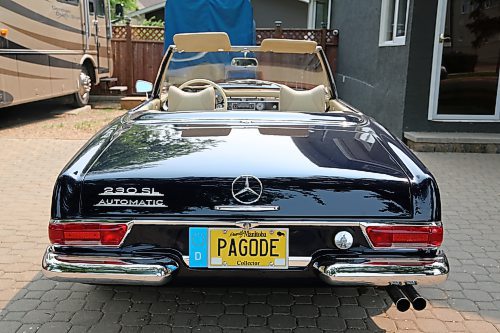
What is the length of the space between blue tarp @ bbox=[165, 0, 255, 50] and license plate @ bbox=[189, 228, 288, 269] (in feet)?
27.8

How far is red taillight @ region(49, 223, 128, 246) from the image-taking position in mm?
2242

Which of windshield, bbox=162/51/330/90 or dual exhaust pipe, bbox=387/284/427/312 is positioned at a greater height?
windshield, bbox=162/51/330/90

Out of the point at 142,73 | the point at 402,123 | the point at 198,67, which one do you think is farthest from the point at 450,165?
the point at 142,73

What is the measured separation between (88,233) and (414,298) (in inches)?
57.7

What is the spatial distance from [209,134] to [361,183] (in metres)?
0.93

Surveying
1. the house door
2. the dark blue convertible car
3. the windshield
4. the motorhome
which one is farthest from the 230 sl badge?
the motorhome

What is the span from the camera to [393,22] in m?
8.83

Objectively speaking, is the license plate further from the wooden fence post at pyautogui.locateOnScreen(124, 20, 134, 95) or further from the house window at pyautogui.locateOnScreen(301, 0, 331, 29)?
the house window at pyautogui.locateOnScreen(301, 0, 331, 29)

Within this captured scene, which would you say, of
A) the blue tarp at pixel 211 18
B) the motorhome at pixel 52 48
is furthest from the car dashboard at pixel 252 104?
the blue tarp at pixel 211 18

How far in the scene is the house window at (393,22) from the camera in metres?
8.01

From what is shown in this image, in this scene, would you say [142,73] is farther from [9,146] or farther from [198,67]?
[198,67]

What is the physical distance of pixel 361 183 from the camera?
7.41 ft

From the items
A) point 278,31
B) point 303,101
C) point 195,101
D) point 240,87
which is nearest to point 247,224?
point 195,101

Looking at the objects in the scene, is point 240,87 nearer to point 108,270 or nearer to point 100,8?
point 108,270
